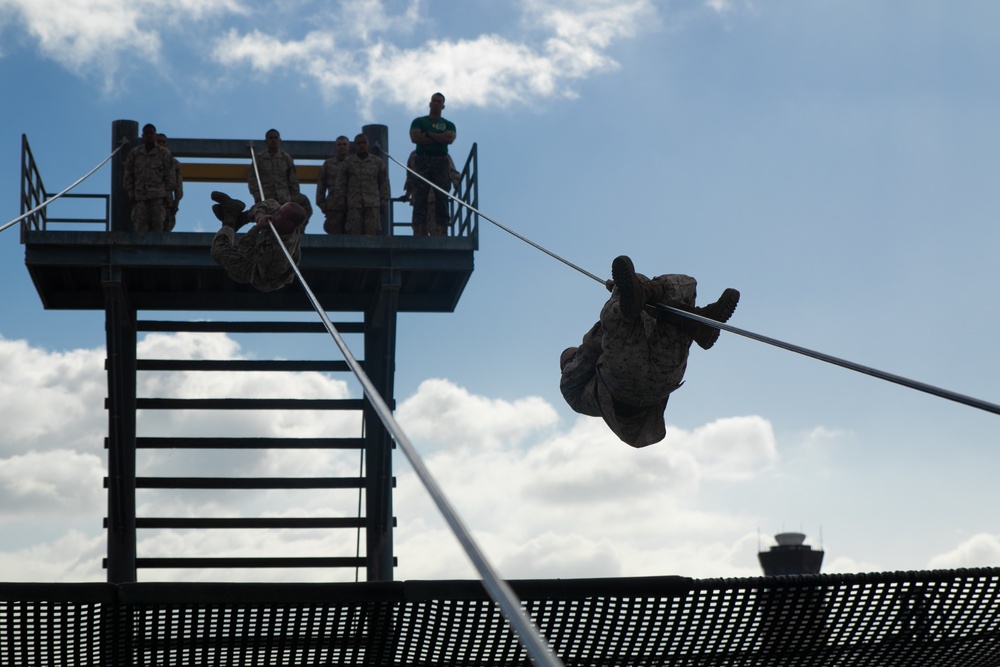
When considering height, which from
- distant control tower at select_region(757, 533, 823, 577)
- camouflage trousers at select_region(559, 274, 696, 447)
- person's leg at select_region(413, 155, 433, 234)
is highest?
person's leg at select_region(413, 155, 433, 234)

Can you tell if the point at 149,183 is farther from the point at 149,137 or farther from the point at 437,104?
the point at 437,104

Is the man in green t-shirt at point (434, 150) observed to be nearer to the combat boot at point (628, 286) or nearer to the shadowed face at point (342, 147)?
the shadowed face at point (342, 147)

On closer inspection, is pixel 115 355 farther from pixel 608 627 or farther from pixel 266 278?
pixel 608 627

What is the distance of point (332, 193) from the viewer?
40.4 ft

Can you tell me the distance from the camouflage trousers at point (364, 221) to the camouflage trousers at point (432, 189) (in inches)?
17.0

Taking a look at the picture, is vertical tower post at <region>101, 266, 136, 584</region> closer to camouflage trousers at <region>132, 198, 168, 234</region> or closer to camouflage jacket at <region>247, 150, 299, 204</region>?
camouflage trousers at <region>132, 198, 168, 234</region>

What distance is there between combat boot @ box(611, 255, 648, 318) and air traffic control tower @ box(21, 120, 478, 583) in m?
6.44

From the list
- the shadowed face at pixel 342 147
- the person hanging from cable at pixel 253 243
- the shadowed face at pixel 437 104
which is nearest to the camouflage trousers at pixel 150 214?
the shadowed face at pixel 342 147

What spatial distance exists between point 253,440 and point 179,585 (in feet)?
28.2

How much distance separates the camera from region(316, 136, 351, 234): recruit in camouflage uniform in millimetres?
12289

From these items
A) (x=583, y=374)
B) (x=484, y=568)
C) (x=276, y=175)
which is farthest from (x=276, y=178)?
(x=484, y=568)

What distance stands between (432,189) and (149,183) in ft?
9.53

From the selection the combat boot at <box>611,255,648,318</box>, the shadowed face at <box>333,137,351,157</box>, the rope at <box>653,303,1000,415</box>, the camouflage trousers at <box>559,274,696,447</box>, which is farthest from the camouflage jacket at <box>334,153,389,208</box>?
the rope at <box>653,303,1000,415</box>

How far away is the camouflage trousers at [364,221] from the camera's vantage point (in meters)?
12.2
